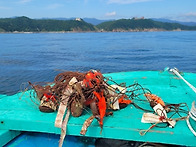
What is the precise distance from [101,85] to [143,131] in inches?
42.3

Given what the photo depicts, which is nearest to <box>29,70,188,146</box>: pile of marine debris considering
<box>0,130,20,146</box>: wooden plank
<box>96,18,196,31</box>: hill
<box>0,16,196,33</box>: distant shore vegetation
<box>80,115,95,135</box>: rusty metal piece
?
<box>80,115,95,135</box>: rusty metal piece

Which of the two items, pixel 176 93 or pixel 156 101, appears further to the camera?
pixel 176 93

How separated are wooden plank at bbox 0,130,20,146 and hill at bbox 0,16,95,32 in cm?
11178

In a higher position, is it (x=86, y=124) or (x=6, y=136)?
(x=86, y=124)

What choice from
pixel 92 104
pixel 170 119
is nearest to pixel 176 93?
pixel 170 119

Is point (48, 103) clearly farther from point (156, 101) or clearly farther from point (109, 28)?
point (109, 28)

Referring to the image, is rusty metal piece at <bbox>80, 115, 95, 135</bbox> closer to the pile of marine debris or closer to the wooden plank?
the pile of marine debris

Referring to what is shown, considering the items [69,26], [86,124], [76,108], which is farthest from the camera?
[69,26]

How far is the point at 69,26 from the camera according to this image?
122125mm

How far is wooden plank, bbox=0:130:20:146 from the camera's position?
3.39 meters

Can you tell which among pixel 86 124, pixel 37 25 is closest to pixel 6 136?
pixel 86 124

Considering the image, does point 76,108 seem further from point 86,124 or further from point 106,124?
point 106,124

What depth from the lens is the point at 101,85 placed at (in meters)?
3.48

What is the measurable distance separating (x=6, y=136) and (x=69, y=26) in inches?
4877
